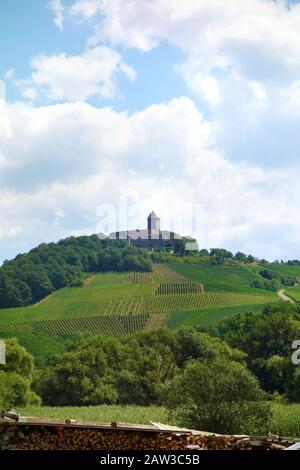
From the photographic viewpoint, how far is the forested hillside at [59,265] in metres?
83.4

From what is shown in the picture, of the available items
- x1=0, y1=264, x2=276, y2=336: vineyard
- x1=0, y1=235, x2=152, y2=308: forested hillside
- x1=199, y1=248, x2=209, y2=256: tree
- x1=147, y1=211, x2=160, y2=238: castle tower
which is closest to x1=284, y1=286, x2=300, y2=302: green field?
x1=0, y1=264, x2=276, y2=336: vineyard

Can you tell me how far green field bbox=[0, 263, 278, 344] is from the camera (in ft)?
223

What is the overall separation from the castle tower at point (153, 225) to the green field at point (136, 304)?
48.0 meters

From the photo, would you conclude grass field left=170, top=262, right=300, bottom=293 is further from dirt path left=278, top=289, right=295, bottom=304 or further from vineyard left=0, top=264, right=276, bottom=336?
dirt path left=278, top=289, right=295, bottom=304

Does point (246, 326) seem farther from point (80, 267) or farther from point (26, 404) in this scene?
point (80, 267)

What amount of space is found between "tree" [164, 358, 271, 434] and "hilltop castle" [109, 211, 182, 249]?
324ft

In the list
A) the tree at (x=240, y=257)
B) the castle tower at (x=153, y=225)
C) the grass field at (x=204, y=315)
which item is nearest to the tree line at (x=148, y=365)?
the grass field at (x=204, y=315)

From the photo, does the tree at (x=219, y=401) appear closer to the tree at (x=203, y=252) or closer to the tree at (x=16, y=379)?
the tree at (x=16, y=379)

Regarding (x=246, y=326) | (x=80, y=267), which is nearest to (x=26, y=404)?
→ (x=246, y=326)

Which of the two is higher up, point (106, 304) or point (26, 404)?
point (106, 304)

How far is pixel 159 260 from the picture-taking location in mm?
97438

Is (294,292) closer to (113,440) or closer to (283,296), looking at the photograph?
(283,296)
